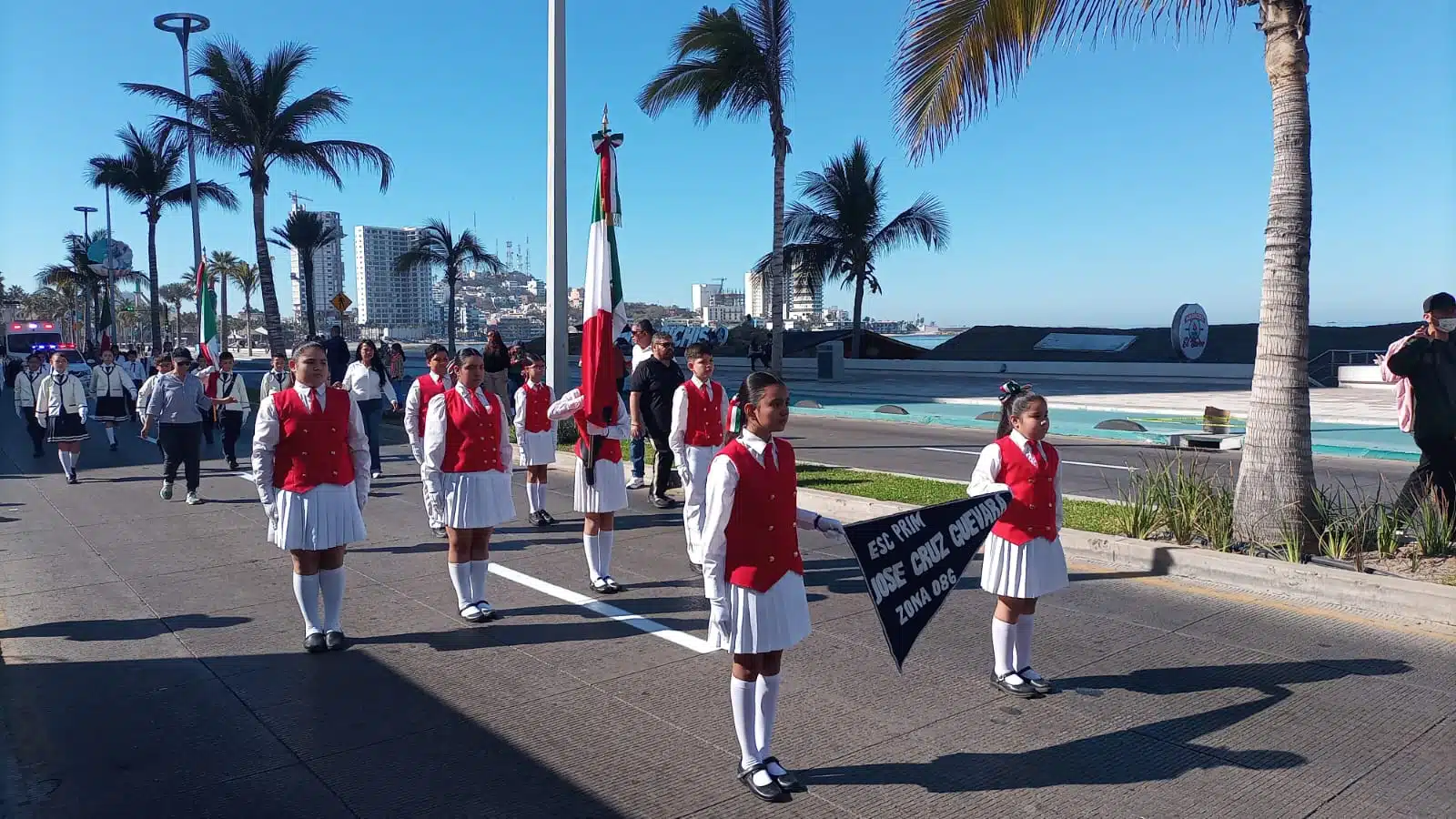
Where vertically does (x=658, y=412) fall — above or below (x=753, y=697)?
above

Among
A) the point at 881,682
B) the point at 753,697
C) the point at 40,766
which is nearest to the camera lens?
the point at 753,697

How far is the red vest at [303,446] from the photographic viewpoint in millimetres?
6004

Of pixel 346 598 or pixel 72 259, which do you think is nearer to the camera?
pixel 346 598

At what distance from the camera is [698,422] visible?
8094mm

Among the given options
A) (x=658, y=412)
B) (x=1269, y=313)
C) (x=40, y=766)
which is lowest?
(x=40, y=766)

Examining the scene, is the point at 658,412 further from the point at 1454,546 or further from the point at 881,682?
the point at 1454,546

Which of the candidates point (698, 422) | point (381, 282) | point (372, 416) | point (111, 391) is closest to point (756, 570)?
point (698, 422)

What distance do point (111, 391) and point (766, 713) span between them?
54.6 ft

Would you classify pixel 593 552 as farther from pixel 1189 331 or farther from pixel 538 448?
pixel 1189 331

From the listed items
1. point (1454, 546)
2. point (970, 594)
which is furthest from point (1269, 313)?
point (970, 594)

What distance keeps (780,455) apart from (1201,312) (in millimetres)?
31147

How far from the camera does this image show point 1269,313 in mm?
7781

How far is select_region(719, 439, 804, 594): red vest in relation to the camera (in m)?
4.11

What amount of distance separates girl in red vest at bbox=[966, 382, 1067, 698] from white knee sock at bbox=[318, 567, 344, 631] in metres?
3.91
